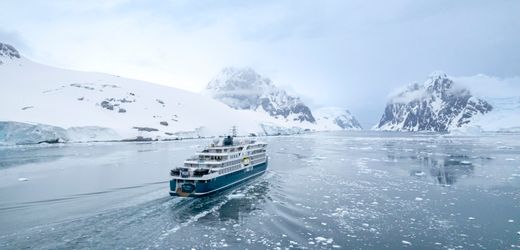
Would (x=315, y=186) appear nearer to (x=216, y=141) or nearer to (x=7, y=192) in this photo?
(x=216, y=141)

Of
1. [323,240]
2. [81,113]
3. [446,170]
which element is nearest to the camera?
[323,240]

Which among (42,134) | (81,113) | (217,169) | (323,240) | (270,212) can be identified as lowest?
(323,240)

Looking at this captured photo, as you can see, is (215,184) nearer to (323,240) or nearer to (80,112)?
(323,240)

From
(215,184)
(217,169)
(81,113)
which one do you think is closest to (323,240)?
(215,184)

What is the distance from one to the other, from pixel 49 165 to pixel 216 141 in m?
32.7

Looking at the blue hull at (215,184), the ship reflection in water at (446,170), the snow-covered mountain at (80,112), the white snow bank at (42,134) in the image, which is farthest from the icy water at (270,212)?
the snow-covered mountain at (80,112)

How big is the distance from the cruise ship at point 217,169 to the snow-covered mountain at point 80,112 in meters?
91.0

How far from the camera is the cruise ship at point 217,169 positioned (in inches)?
1437

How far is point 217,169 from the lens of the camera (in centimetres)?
3934

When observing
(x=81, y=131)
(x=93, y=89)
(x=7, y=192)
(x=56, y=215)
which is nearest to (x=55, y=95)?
(x=93, y=89)

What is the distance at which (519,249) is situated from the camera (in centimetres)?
2141

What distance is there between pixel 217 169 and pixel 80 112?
12579cm

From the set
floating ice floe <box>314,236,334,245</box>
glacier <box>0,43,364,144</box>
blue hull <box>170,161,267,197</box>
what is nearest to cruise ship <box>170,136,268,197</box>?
blue hull <box>170,161,267,197</box>

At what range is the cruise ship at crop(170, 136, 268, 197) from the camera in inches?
1437
